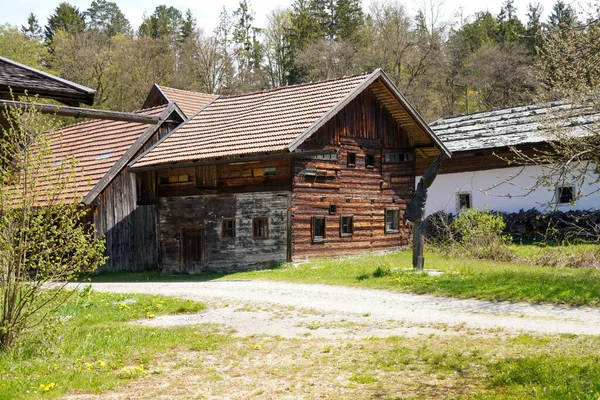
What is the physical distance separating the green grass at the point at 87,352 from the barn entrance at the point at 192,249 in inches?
485

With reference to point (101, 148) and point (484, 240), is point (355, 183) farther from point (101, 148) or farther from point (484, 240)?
point (101, 148)

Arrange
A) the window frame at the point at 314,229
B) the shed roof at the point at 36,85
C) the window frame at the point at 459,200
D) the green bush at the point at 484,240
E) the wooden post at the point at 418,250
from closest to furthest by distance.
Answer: the shed roof at the point at 36,85 < the wooden post at the point at 418,250 < the green bush at the point at 484,240 < the window frame at the point at 314,229 < the window frame at the point at 459,200

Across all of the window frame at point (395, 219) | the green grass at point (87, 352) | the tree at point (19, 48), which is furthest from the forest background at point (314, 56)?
the green grass at point (87, 352)

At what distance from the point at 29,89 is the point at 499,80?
161 feet

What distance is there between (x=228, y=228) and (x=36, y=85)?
42.8 feet

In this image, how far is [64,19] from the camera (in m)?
69.3

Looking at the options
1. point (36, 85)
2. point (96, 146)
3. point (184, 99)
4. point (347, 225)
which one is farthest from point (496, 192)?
point (36, 85)

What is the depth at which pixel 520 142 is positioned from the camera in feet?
87.8

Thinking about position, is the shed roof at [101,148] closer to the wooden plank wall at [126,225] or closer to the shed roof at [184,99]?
the wooden plank wall at [126,225]

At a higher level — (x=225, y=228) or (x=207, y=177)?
(x=207, y=177)

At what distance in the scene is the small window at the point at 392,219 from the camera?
89.9 feet

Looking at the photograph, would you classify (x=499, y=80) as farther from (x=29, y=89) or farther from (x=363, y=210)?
(x=29, y=89)

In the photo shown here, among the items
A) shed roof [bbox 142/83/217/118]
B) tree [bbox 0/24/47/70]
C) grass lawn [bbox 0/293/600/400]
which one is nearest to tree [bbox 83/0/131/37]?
tree [bbox 0/24/47/70]

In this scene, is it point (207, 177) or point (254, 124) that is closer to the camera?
point (207, 177)
